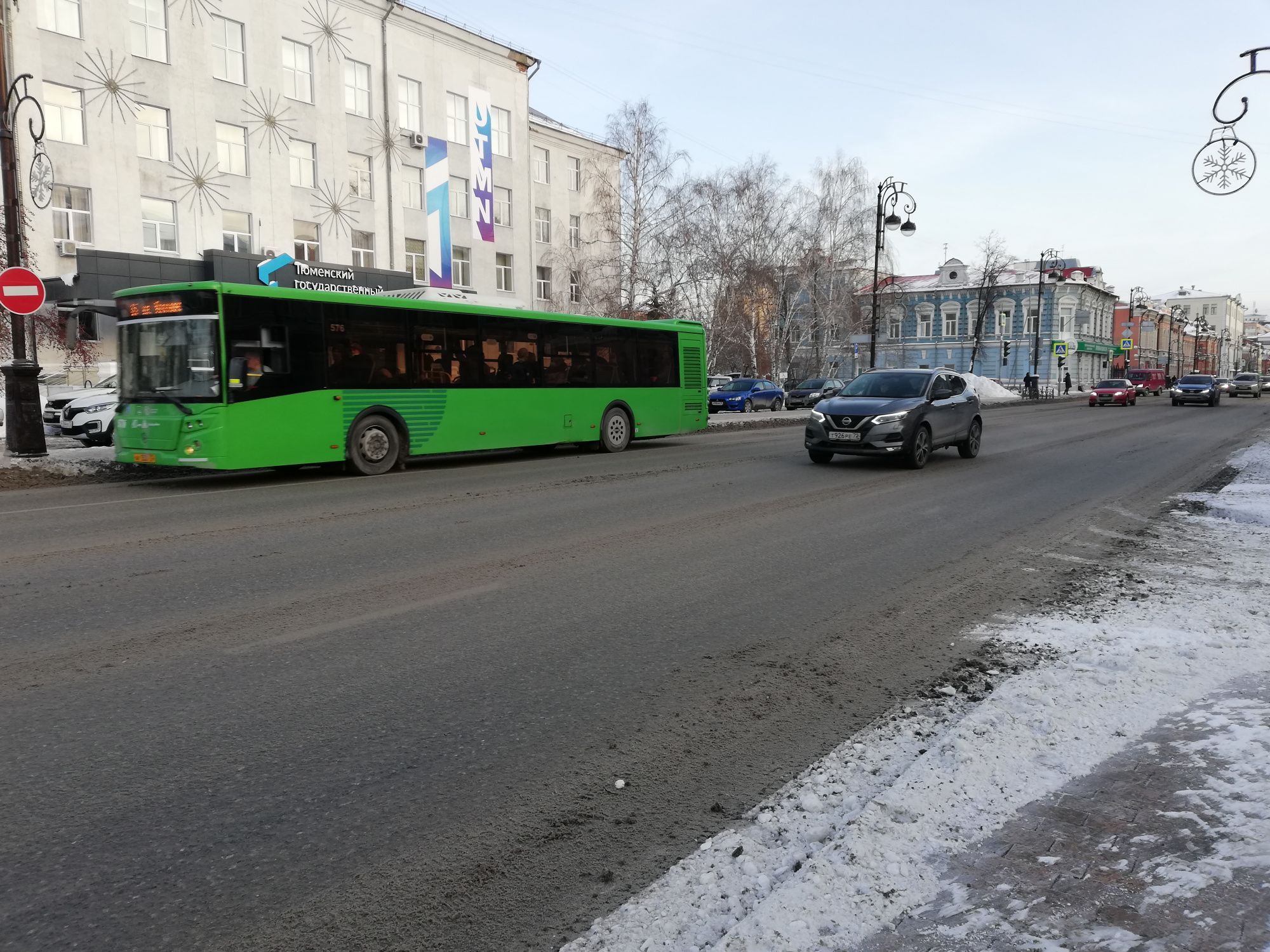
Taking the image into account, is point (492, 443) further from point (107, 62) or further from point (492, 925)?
point (107, 62)

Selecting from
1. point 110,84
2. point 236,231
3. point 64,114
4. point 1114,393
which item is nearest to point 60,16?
point 110,84

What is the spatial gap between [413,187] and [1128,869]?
38464 mm

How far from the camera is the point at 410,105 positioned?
121ft

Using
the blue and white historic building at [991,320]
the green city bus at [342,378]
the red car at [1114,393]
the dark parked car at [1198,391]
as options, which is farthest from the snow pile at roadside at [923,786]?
the blue and white historic building at [991,320]

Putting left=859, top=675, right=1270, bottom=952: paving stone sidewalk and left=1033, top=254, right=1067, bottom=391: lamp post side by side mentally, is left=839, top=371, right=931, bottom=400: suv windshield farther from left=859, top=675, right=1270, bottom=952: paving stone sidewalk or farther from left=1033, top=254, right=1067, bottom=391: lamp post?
left=1033, top=254, right=1067, bottom=391: lamp post

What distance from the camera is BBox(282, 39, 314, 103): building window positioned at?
3266cm

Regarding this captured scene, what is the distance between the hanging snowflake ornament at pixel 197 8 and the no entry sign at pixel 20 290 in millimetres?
20674

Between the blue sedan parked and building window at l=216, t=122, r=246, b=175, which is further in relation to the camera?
the blue sedan parked

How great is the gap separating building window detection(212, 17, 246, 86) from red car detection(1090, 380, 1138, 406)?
3970cm

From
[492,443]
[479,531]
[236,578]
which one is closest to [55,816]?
[236,578]

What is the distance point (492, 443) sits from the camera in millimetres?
15727

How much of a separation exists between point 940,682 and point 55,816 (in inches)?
149

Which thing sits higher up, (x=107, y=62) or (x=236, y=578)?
(x=107, y=62)

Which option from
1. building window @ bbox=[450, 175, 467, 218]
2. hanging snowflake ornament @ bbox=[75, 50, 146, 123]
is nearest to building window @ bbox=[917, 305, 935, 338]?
building window @ bbox=[450, 175, 467, 218]
